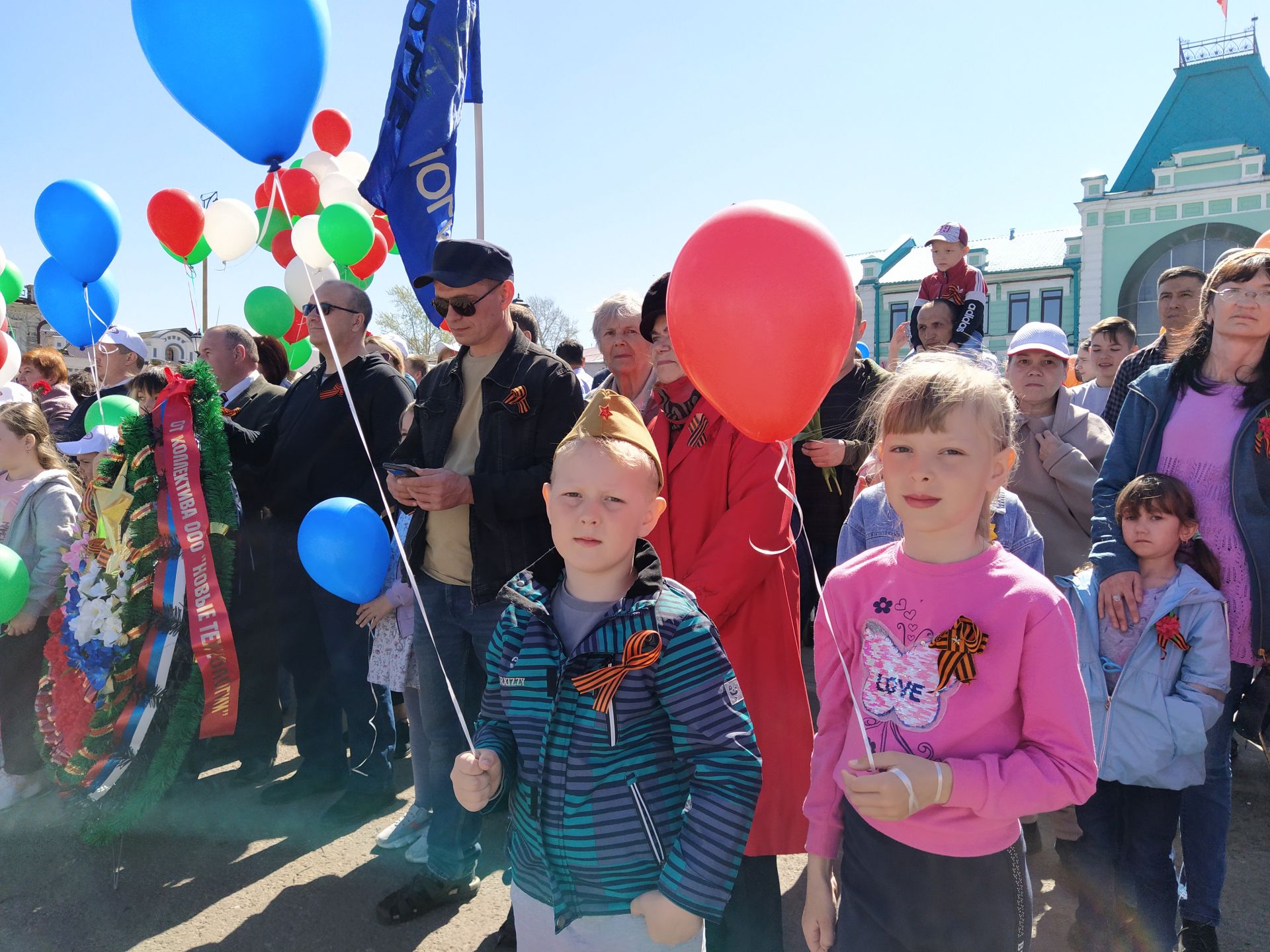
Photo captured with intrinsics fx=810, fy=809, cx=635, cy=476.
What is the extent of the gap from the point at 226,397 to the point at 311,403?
88 cm

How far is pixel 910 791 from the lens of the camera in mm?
1301

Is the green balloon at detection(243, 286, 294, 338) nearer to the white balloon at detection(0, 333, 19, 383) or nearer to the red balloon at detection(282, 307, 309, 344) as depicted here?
the red balloon at detection(282, 307, 309, 344)

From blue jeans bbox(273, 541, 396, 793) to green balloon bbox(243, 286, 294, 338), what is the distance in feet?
11.5

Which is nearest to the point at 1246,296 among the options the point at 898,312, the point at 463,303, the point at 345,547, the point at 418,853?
the point at 463,303

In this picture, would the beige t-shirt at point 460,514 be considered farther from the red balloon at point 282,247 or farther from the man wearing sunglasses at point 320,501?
the red balloon at point 282,247

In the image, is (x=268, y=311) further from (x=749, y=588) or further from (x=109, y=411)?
Answer: (x=749, y=588)

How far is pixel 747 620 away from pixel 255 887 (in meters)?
2.14

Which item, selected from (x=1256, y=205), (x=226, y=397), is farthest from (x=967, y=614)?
(x=1256, y=205)

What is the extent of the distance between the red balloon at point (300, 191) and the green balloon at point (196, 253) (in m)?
1.08

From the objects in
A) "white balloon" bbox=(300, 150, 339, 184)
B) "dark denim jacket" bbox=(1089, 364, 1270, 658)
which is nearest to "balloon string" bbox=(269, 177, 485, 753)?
"dark denim jacket" bbox=(1089, 364, 1270, 658)

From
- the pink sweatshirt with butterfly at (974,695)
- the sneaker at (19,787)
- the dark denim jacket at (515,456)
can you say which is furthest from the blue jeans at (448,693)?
the sneaker at (19,787)

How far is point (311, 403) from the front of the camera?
359cm

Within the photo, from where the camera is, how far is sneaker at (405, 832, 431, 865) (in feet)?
10.00

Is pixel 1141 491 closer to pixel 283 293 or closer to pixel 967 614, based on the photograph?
pixel 967 614
